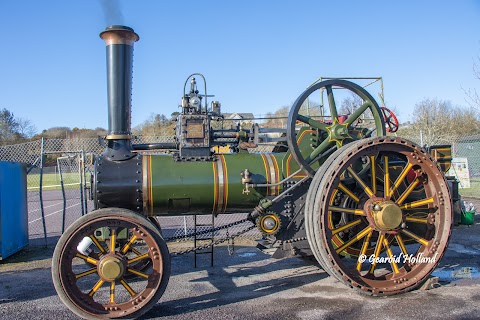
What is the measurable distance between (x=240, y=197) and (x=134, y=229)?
1.28m

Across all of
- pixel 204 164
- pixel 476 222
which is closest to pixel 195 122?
pixel 204 164

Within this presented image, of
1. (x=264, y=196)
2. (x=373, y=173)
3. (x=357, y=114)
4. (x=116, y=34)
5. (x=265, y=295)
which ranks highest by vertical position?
(x=116, y=34)

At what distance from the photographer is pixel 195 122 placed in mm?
4859

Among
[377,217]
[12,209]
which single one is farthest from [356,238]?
[12,209]

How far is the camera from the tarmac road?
4121 millimetres

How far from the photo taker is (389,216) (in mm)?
4266

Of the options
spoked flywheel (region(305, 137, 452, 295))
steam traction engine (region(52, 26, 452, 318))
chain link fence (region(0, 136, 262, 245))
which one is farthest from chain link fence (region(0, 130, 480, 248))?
spoked flywheel (region(305, 137, 452, 295))

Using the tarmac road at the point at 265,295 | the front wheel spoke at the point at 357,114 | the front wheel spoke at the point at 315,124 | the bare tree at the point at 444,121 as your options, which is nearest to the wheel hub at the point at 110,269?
the tarmac road at the point at 265,295

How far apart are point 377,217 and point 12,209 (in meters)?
5.92

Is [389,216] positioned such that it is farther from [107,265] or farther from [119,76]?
[119,76]

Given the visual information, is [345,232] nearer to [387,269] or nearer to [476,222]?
[387,269]

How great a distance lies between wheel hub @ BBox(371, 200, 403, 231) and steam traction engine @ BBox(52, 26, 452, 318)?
0.01m

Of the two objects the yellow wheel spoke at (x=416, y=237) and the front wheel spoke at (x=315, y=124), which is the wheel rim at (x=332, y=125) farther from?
the yellow wheel spoke at (x=416, y=237)

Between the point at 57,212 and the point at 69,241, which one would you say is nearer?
the point at 69,241
